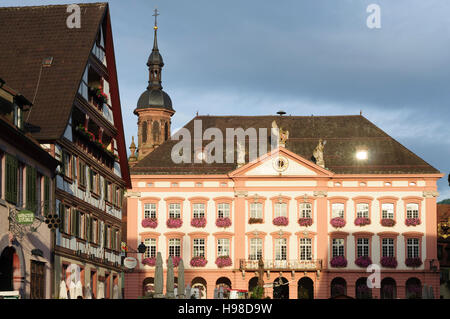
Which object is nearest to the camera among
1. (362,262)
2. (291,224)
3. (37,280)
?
(37,280)

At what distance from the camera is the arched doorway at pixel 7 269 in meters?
33.3

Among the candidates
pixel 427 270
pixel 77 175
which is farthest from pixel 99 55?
pixel 427 270

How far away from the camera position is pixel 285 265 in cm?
8638

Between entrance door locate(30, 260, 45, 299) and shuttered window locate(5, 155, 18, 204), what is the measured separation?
3829 mm

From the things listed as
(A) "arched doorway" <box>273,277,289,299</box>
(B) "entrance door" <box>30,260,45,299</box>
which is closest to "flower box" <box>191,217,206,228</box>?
(A) "arched doorway" <box>273,277,289,299</box>

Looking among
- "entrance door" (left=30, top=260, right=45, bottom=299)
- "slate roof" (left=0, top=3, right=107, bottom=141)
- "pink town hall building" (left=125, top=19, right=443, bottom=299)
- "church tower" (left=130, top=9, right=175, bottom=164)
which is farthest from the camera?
"church tower" (left=130, top=9, right=175, bottom=164)

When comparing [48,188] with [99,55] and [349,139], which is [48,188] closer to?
[99,55]

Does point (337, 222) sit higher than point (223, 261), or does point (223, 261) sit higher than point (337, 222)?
point (337, 222)

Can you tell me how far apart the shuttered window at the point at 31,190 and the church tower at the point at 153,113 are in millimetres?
82968

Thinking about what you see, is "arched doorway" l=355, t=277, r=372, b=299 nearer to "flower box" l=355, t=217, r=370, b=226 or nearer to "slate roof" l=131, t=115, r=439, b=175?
"flower box" l=355, t=217, r=370, b=226

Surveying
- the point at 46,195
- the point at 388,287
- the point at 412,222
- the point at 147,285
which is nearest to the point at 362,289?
the point at 388,287

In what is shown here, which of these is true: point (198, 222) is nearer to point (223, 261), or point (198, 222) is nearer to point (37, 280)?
point (223, 261)

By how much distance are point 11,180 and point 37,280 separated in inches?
217

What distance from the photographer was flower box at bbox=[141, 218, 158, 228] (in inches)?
3445
